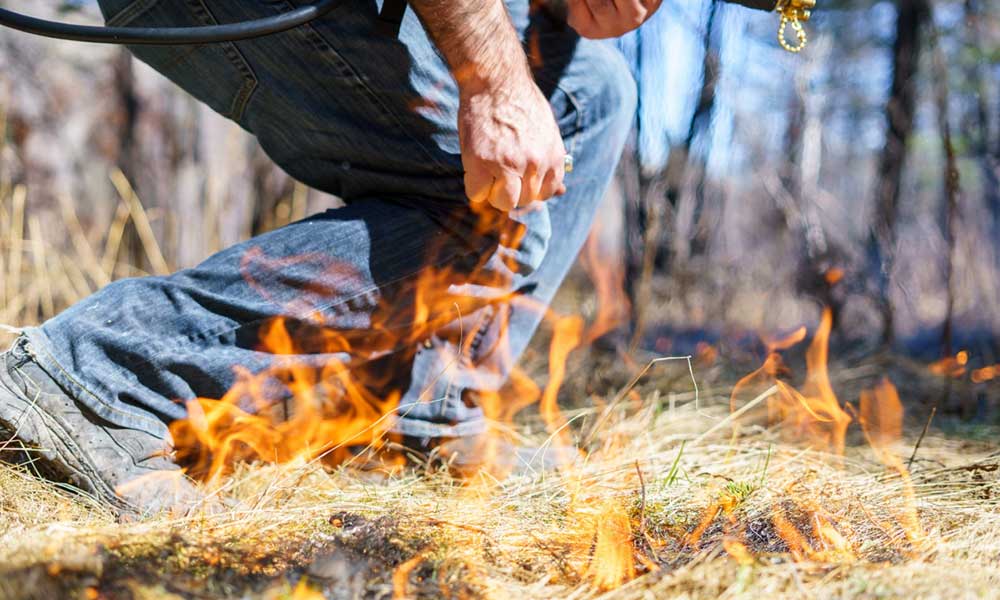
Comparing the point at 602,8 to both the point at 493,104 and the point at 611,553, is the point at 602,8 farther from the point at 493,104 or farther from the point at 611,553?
the point at 611,553

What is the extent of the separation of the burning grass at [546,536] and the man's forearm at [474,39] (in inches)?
26.5

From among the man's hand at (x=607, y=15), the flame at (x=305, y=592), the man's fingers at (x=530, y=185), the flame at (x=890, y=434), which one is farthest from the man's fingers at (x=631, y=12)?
the flame at (x=305, y=592)

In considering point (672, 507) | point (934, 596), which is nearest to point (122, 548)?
point (672, 507)

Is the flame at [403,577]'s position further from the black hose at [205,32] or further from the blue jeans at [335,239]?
the black hose at [205,32]

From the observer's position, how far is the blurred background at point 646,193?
2.80 meters

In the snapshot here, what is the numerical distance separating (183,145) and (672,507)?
2.53 m

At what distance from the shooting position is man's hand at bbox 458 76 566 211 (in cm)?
123

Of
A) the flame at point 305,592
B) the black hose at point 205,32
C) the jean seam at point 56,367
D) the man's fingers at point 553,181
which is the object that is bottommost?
the flame at point 305,592

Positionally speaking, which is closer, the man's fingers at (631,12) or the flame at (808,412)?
the man's fingers at (631,12)

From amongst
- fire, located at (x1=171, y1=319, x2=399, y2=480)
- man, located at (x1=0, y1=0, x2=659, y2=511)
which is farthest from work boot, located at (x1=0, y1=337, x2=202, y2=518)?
fire, located at (x1=171, y1=319, x2=399, y2=480)

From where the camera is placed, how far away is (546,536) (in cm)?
110

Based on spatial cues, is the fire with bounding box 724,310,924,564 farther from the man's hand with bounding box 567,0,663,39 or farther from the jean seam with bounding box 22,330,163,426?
the jean seam with bounding box 22,330,163,426

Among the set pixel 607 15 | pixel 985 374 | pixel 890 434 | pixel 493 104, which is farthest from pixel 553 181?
pixel 985 374

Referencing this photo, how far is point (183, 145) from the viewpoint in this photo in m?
2.98
